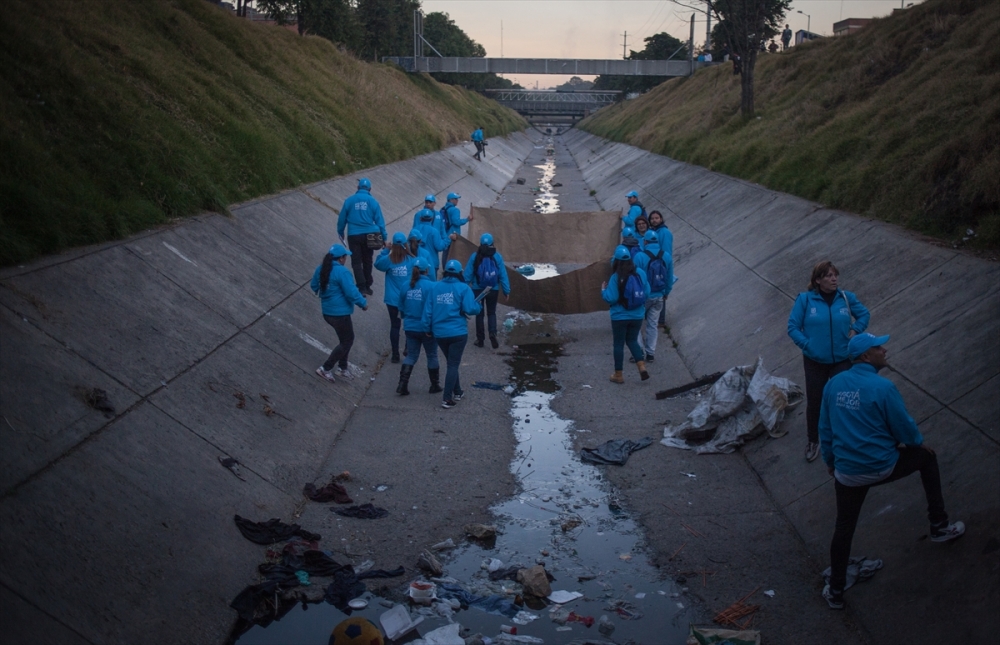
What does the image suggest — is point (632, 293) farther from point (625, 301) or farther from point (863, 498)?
point (863, 498)

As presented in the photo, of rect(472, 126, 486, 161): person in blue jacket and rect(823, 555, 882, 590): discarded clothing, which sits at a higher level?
rect(472, 126, 486, 161): person in blue jacket

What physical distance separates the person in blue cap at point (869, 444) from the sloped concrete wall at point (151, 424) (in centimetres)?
443

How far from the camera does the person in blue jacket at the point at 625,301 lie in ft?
38.6

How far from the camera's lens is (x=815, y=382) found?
7969 mm

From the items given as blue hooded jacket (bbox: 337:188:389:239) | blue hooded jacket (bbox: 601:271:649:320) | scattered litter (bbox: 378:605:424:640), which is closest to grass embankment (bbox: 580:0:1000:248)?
blue hooded jacket (bbox: 601:271:649:320)

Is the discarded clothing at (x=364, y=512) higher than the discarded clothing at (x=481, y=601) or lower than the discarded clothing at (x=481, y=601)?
higher

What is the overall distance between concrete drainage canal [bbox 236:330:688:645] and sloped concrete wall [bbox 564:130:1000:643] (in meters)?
1.21

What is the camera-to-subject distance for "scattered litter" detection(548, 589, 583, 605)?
6.61 meters

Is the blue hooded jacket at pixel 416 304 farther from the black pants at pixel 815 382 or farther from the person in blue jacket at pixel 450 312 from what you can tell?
the black pants at pixel 815 382

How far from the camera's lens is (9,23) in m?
13.8

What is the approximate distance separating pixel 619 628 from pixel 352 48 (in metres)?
60.4

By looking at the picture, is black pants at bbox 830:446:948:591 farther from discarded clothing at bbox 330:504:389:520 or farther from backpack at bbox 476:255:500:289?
backpack at bbox 476:255:500:289

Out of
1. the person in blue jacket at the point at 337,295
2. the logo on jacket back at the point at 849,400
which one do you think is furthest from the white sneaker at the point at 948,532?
the person in blue jacket at the point at 337,295

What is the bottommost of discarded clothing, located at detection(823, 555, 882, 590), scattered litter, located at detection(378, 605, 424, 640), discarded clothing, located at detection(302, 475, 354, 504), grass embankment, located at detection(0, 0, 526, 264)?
discarded clothing, located at detection(302, 475, 354, 504)
